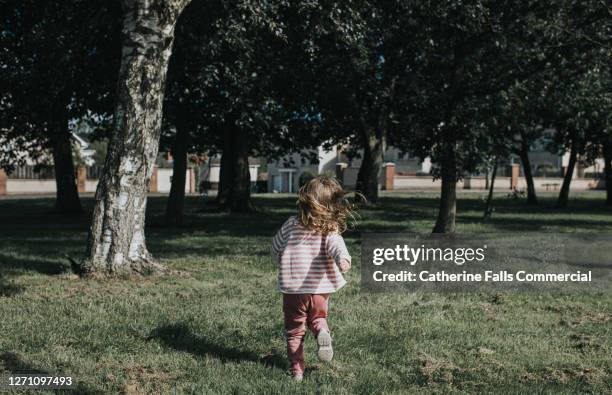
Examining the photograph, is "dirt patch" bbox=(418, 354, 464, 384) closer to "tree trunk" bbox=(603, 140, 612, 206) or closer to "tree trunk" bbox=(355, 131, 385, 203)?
"tree trunk" bbox=(355, 131, 385, 203)

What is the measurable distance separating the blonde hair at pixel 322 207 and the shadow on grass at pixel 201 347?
1.20m

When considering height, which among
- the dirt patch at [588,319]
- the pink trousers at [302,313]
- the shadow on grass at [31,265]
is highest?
the pink trousers at [302,313]

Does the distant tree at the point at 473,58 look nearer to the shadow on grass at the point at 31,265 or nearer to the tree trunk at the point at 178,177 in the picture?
the tree trunk at the point at 178,177

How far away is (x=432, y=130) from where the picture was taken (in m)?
15.2

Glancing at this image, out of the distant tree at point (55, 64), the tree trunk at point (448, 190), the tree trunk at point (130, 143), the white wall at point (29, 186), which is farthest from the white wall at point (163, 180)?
the tree trunk at point (130, 143)

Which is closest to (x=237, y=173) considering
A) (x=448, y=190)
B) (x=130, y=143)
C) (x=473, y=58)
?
(x=448, y=190)

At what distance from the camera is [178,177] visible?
18781 millimetres

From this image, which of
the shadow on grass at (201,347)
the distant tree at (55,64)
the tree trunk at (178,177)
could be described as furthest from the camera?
the tree trunk at (178,177)

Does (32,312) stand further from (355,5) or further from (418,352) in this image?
(355,5)

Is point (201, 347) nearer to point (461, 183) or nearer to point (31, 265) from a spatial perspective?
point (31, 265)

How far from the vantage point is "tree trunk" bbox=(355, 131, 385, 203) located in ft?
97.9

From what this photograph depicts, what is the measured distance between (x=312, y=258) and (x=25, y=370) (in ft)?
7.86

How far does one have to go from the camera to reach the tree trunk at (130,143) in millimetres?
9461

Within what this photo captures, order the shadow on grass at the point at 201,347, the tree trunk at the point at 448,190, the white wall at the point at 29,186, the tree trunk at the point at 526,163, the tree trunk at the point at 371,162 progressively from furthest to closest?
1. the white wall at the point at 29,186
2. the tree trunk at the point at 526,163
3. the tree trunk at the point at 371,162
4. the tree trunk at the point at 448,190
5. the shadow on grass at the point at 201,347
